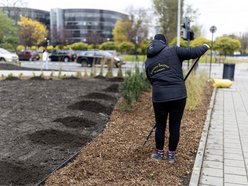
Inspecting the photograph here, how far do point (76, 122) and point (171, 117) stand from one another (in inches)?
106

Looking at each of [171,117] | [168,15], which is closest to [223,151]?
[171,117]

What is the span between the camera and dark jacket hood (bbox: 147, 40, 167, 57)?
13.5 ft

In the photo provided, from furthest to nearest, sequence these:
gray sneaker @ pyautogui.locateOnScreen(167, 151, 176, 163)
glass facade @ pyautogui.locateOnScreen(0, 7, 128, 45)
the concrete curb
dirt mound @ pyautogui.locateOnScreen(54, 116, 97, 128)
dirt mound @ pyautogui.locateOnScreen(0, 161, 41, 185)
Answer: glass facade @ pyautogui.locateOnScreen(0, 7, 128, 45)
dirt mound @ pyautogui.locateOnScreen(54, 116, 97, 128)
gray sneaker @ pyautogui.locateOnScreen(167, 151, 176, 163)
the concrete curb
dirt mound @ pyautogui.locateOnScreen(0, 161, 41, 185)

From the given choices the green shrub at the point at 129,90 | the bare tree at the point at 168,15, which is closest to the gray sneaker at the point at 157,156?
the green shrub at the point at 129,90

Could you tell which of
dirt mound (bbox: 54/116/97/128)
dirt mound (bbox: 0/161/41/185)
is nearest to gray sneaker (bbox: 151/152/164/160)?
dirt mound (bbox: 0/161/41/185)

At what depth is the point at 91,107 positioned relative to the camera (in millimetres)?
7789

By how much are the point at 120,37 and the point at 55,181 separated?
64838 mm

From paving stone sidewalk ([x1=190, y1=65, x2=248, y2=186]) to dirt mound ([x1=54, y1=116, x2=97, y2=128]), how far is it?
7.44 feet

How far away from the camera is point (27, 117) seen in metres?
6.65

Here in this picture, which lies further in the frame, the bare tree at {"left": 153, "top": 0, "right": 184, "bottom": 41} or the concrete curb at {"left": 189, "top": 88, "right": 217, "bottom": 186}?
the bare tree at {"left": 153, "top": 0, "right": 184, "bottom": 41}

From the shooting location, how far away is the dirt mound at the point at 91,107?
7602 mm

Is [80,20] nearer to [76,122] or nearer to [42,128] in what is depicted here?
[76,122]

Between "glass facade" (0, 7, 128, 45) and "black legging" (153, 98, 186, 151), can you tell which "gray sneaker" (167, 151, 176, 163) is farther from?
"glass facade" (0, 7, 128, 45)

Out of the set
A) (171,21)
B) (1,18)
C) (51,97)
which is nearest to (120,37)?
(171,21)
